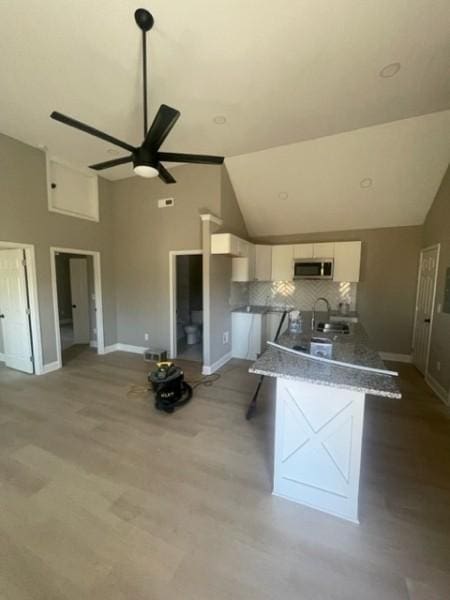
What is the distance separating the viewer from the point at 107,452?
7.59 feet

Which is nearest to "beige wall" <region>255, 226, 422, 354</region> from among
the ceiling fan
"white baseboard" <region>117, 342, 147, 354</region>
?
the ceiling fan

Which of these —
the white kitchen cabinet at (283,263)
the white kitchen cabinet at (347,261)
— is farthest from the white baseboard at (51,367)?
the white kitchen cabinet at (347,261)

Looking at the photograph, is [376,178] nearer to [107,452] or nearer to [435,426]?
[435,426]

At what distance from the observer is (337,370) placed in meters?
1.75

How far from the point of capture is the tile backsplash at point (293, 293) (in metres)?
4.96

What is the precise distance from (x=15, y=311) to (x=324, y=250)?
17.7ft

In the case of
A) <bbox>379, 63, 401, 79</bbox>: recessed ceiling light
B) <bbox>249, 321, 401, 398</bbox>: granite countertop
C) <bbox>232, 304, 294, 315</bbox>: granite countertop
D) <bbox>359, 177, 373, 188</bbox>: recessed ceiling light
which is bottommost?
<bbox>232, 304, 294, 315</bbox>: granite countertop

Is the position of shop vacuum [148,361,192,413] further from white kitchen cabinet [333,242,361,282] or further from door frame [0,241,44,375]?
white kitchen cabinet [333,242,361,282]

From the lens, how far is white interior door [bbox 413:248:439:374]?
386 centimetres

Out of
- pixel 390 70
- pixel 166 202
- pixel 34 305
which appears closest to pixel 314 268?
pixel 390 70

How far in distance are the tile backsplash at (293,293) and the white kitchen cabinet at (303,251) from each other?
62cm

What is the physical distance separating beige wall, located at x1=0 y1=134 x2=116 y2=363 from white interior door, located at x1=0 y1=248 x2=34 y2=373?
22cm

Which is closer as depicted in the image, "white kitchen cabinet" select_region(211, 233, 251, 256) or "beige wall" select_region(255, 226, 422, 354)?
"white kitchen cabinet" select_region(211, 233, 251, 256)

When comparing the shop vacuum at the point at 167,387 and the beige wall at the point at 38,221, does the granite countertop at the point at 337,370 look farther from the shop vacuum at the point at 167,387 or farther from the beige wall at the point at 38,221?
the beige wall at the point at 38,221
